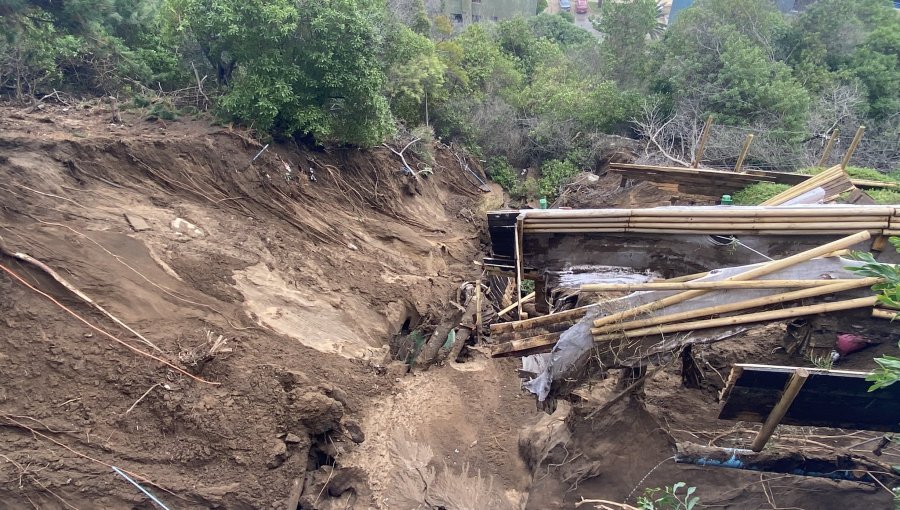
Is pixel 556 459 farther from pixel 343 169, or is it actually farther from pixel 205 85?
pixel 205 85

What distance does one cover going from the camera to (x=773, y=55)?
1939 cm

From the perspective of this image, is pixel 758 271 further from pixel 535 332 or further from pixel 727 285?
pixel 535 332

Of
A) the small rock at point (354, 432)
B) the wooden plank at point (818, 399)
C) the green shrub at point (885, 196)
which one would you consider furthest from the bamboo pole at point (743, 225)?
the green shrub at point (885, 196)

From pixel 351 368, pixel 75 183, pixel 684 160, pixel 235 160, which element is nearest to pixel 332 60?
pixel 235 160

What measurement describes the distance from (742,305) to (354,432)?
543 cm

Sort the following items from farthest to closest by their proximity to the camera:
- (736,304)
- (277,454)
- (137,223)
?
1. (137,223)
2. (277,454)
3. (736,304)

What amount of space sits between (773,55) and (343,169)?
49.1 ft

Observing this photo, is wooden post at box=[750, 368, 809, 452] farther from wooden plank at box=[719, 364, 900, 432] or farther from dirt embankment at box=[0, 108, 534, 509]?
dirt embankment at box=[0, 108, 534, 509]

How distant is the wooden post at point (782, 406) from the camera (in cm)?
483

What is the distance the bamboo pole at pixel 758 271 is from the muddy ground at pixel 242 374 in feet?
4.52

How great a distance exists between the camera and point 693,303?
5.16m

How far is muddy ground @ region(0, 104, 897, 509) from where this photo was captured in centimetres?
632

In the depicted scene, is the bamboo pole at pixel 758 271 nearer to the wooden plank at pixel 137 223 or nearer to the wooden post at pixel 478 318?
the wooden post at pixel 478 318

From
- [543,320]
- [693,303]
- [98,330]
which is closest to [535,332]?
[543,320]
